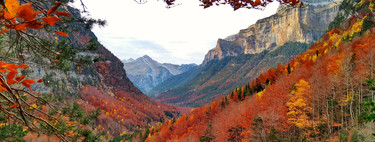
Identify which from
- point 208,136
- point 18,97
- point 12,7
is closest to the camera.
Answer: point 12,7

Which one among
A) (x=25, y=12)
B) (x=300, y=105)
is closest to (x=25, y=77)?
(x=25, y=12)

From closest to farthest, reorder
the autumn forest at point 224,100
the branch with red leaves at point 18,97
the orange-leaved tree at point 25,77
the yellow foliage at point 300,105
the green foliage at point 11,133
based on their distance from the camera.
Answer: the orange-leaved tree at point 25,77
the branch with red leaves at point 18,97
the autumn forest at point 224,100
the green foliage at point 11,133
the yellow foliage at point 300,105

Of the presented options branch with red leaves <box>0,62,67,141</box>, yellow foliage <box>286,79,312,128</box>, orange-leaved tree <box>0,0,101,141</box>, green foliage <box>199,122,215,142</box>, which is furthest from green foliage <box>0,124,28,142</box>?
green foliage <box>199,122,215,142</box>

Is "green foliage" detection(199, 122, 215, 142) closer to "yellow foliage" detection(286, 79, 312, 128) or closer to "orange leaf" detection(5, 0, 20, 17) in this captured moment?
"yellow foliage" detection(286, 79, 312, 128)

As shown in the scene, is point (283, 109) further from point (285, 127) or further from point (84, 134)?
point (84, 134)

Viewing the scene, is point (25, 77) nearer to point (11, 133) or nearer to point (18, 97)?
point (11, 133)

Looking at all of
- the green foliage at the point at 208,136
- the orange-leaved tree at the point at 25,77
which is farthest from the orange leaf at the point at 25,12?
the green foliage at the point at 208,136

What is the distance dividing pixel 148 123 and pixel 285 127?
4302 inches

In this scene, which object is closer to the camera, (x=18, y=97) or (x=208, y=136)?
(x=18, y=97)

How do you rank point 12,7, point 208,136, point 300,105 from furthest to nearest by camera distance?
point 208,136 → point 300,105 → point 12,7

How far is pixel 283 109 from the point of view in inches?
934

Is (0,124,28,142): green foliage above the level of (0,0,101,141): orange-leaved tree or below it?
below

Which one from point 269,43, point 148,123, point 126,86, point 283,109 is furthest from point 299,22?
point 283,109

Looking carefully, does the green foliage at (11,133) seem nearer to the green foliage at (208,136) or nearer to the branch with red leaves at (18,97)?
the branch with red leaves at (18,97)
